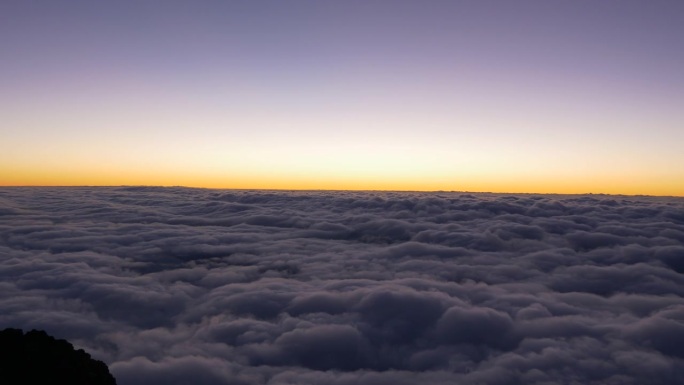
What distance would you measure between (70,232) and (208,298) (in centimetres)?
1463

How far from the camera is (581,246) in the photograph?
824 inches

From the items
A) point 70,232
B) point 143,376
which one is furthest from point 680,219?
point 70,232

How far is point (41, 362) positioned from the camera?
4.04 metres

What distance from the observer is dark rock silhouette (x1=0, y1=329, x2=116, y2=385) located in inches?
154

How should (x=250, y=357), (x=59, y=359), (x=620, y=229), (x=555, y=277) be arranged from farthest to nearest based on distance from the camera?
(x=620, y=229) → (x=555, y=277) → (x=250, y=357) → (x=59, y=359)

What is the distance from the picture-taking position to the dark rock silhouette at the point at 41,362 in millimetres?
3902

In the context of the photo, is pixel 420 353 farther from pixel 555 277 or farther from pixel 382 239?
pixel 382 239

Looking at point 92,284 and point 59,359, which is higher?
point 59,359

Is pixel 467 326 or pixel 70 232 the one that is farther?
pixel 70 232

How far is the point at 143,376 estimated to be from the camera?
7.21 metres

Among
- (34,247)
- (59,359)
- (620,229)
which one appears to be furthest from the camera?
(620,229)

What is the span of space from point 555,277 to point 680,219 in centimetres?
2244

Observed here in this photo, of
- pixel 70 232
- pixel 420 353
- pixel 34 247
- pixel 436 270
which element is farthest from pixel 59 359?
pixel 70 232

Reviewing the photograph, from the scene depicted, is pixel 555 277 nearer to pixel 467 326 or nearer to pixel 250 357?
pixel 467 326
